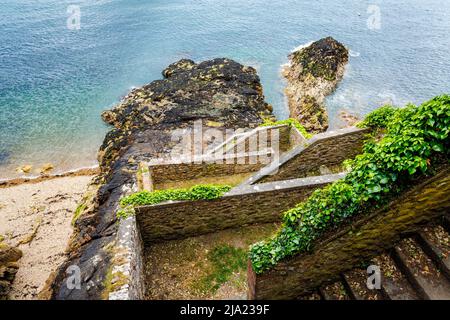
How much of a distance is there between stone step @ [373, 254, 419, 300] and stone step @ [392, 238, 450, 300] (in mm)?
74

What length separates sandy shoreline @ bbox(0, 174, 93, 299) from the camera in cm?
1383

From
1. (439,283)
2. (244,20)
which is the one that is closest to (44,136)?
(439,283)

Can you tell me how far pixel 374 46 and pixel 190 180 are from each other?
30668 mm

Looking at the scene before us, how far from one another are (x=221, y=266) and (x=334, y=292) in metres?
3.46

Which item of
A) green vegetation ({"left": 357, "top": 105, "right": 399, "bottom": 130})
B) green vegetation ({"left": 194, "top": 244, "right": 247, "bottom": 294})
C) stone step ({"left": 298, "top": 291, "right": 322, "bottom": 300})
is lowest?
green vegetation ({"left": 194, "top": 244, "right": 247, "bottom": 294})

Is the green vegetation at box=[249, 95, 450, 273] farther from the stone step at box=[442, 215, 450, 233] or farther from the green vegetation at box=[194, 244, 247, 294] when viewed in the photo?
the green vegetation at box=[194, 244, 247, 294]

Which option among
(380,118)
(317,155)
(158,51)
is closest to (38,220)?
(317,155)

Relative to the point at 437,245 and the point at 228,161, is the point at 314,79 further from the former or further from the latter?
the point at 437,245

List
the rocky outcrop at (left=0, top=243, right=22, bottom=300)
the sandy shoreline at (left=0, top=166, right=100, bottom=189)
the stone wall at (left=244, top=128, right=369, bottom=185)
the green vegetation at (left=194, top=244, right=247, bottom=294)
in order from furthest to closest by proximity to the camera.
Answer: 1. the sandy shoreline at (left=0, top=166, right=100, bottom=189)
2. the rocky outcrop at (left=0, top=243, right=22, bottom=300)
3. the stone wall at (left=244, top=128, right=369, bottom=185)
4. the green vegetation at (left=194, top=244, right=247, bottom=294)

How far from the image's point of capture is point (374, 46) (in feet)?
114

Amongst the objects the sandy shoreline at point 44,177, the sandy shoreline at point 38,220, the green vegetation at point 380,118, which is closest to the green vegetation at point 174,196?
the green vegetation at point 380,118

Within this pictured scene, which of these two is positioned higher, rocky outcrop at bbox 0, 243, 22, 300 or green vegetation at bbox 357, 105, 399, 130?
green vegetation at bbox 357, 105, 399, 130

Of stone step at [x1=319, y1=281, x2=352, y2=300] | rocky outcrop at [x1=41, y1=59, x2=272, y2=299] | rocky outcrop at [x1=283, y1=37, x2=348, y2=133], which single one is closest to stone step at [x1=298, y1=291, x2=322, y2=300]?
stone step at [x1=319, y1=281, x2=352, y2=300]

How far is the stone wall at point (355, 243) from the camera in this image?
18.3ft
